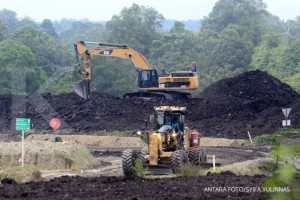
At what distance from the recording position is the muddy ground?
595 inches

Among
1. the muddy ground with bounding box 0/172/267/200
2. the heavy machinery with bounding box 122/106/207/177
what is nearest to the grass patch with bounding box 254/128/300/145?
the heavy machinery with bounding box 122/106/207/177

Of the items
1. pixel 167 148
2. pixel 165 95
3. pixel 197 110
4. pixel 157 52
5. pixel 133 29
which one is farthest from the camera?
pixel 133 29

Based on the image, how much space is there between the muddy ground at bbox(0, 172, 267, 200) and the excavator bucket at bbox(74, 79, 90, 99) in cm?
3442

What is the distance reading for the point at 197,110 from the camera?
5834 centimetres

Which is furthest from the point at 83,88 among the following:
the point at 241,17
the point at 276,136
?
the point at 241,17

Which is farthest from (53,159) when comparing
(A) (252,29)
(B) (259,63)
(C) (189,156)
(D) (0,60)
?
(A) (252,29)

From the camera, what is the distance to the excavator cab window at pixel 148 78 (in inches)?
2357

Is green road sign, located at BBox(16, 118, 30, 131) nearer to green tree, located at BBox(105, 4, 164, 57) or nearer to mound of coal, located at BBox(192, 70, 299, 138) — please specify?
mound of coal, located at BBox(192, 70, 299, 138)

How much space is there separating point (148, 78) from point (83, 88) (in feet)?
19.7

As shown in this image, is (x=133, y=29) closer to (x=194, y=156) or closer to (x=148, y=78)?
(x=148, y=78)

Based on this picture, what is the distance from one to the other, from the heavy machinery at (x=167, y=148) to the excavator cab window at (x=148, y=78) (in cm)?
3198

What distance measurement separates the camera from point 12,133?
56.9 m

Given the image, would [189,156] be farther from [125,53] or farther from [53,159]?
[125,53]

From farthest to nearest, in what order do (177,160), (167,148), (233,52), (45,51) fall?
(45,51) → (233,52) → (167,148) → (177,160)
